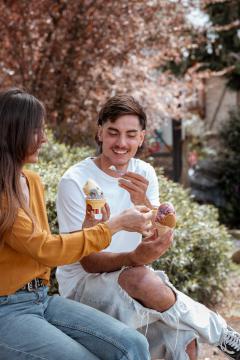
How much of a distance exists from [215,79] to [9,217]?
1522 centimetres

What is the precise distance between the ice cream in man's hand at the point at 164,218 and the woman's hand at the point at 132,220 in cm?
6

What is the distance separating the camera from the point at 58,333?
2334 mm

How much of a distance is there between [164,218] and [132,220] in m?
0.25

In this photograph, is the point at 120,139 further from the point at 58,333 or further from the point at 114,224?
the point at 58,333

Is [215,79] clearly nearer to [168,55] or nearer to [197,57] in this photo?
[197,57]

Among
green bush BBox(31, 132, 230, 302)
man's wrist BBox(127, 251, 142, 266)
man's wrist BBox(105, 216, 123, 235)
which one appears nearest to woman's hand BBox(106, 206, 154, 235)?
man's wrist BBox(105, 216, 123, 235)

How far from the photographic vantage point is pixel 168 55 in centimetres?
835

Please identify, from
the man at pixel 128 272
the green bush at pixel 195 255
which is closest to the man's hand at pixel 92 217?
the man at pixel 128 272

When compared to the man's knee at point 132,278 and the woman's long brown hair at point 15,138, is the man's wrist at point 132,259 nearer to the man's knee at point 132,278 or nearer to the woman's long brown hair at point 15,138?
the man's knee at point 132,278

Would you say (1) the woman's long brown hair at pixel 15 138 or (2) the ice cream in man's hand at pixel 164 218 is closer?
(1) the woman's long brown hair at pixel 15 138

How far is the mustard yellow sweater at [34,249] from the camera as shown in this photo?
232cm

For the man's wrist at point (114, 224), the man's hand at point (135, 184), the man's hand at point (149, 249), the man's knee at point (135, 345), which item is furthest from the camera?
the man's hand at point (135, 184)

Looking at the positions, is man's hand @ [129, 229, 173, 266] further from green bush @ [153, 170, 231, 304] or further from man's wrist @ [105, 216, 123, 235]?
green bush @ [153, 170, 231, 304]

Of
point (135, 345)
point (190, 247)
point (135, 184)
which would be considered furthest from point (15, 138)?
point (190, 247)
